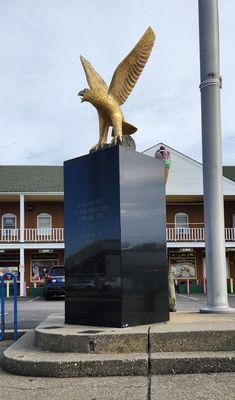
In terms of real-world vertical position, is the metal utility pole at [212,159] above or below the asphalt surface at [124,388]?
above

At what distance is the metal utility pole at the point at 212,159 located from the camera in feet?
29.5

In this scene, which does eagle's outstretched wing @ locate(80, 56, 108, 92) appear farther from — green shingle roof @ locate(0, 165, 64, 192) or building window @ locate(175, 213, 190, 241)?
building window @ locate(175, 213, 190, 241)

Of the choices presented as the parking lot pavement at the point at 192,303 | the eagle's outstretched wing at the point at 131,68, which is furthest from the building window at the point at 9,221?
the eagle's outstretched wing at the point at 131,68

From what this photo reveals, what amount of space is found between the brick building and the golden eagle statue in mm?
24755

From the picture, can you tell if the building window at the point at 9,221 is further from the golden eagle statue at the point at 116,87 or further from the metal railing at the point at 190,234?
the golden eagle statue at the point at 116,87

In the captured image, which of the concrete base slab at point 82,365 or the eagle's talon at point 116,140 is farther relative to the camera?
the eagle's talon at point 116,140

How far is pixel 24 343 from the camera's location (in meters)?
7.46

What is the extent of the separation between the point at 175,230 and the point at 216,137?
86.3 ft

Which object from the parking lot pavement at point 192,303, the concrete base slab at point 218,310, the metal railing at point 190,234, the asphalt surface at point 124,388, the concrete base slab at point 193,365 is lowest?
the parking lot pavement at point 192,303

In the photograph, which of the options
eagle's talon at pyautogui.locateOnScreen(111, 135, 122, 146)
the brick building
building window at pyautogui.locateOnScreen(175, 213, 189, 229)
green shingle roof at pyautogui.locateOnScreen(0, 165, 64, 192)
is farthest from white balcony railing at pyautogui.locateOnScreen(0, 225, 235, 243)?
eagle's talon at pyautogui.locateOnScreen(111, 135, 122, 146)

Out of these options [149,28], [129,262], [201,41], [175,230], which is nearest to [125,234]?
[129,262]

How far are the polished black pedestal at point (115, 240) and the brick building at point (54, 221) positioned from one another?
80.7ft

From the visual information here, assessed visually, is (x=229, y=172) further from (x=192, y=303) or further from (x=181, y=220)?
(x=192, y=303)

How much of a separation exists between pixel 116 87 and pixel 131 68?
0.38 m
